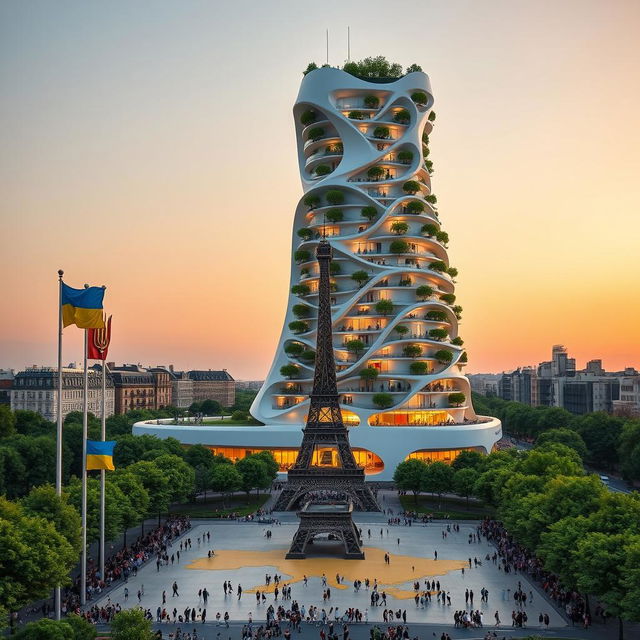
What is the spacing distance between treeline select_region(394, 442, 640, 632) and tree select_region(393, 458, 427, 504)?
7236 millimetres

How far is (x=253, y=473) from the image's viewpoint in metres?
81.9

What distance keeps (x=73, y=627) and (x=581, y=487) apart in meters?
33.2

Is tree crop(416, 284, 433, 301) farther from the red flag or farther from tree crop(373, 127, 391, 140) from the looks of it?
the red flag

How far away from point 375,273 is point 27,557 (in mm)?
83132

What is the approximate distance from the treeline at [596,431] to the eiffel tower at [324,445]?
124ft

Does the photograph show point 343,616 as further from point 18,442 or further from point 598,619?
point 18,442

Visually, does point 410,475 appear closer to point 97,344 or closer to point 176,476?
point 176,476

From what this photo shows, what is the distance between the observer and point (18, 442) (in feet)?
274

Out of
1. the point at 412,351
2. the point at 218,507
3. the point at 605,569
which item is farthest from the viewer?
the point at 412,351


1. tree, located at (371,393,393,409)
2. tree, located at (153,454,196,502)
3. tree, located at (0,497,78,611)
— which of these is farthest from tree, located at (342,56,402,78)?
tree, located at (0,497,78,611)

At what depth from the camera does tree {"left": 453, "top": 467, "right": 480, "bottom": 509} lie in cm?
7794

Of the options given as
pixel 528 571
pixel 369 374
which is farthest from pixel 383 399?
pixel 528 571

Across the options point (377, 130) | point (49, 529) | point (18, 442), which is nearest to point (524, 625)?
point (49, 529)

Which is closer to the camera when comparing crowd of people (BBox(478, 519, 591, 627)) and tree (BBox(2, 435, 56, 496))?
crowd of people (BBox(478, 519, 591, 627))
